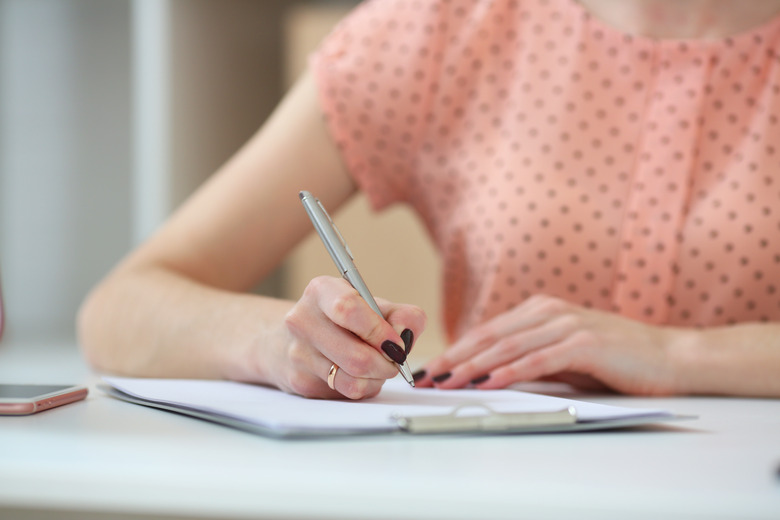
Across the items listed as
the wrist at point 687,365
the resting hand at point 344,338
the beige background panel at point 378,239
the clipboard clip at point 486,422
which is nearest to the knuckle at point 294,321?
the resting hand at point 344,338

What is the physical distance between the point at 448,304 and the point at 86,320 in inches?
16.6

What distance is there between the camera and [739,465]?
1.28 ft

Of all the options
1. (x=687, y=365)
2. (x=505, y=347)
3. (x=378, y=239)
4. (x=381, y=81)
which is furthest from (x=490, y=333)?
(x=378, y=239)

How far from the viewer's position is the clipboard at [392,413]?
431 mm

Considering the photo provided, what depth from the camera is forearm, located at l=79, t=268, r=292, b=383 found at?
0.66 m

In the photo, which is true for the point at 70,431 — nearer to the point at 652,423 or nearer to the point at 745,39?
the point at 652,423

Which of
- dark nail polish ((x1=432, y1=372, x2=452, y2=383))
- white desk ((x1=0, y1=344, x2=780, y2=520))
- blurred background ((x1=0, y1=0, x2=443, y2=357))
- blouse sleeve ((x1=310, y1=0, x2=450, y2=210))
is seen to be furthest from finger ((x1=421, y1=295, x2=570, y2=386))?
blurred background ((x1=0, y1=0, x2=443, y2=357))

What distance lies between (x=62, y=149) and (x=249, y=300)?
106 centimetres

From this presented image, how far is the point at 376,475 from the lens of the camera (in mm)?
349

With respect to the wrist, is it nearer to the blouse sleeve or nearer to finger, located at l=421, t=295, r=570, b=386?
finger, located at l=421, t=295, r=570, b=386

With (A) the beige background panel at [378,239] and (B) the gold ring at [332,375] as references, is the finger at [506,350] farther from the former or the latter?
(A) the beige background panel at [378,239]

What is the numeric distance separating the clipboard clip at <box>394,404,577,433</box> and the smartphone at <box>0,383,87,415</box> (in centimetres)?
22

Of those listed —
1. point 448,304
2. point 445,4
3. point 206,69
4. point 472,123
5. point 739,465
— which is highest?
point 206,69

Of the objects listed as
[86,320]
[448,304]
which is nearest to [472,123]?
[448,304]
